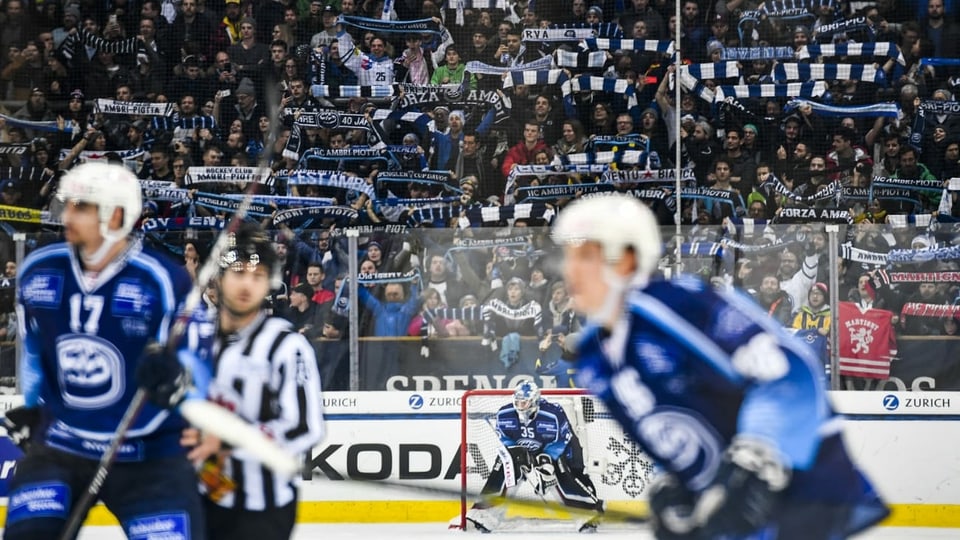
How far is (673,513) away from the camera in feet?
8.35

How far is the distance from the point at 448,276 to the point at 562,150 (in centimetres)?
214

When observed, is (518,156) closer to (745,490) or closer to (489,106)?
(489,106)

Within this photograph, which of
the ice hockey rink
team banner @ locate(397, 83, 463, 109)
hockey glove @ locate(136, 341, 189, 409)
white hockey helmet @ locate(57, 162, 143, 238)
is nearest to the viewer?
hockey glove @ locate(136, 341, 189, 409)

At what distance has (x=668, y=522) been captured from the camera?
2.54 meters

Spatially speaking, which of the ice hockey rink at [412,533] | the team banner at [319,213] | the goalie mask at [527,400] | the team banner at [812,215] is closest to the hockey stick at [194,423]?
the ice hockey rink at [412,533]

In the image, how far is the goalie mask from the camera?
26.6ft

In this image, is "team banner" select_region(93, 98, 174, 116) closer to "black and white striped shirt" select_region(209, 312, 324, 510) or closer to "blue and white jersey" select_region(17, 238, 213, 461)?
"blue and white jersey" select_region(17, 238, 213, 461)

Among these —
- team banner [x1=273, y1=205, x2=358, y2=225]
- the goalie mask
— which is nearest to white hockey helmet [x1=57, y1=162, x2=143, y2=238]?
the goalie mask

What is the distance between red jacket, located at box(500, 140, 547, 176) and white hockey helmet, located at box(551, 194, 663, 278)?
23.2 feet

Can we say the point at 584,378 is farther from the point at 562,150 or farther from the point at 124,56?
the point at 124,56

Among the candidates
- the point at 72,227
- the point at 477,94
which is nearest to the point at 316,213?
the point at 477,94

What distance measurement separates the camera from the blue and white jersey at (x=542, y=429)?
8.15 meters

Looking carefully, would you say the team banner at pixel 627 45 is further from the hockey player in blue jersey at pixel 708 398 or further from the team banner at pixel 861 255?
the hockey player in blue jersey at pixel 708 398

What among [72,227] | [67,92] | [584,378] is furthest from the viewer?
[67,92]
